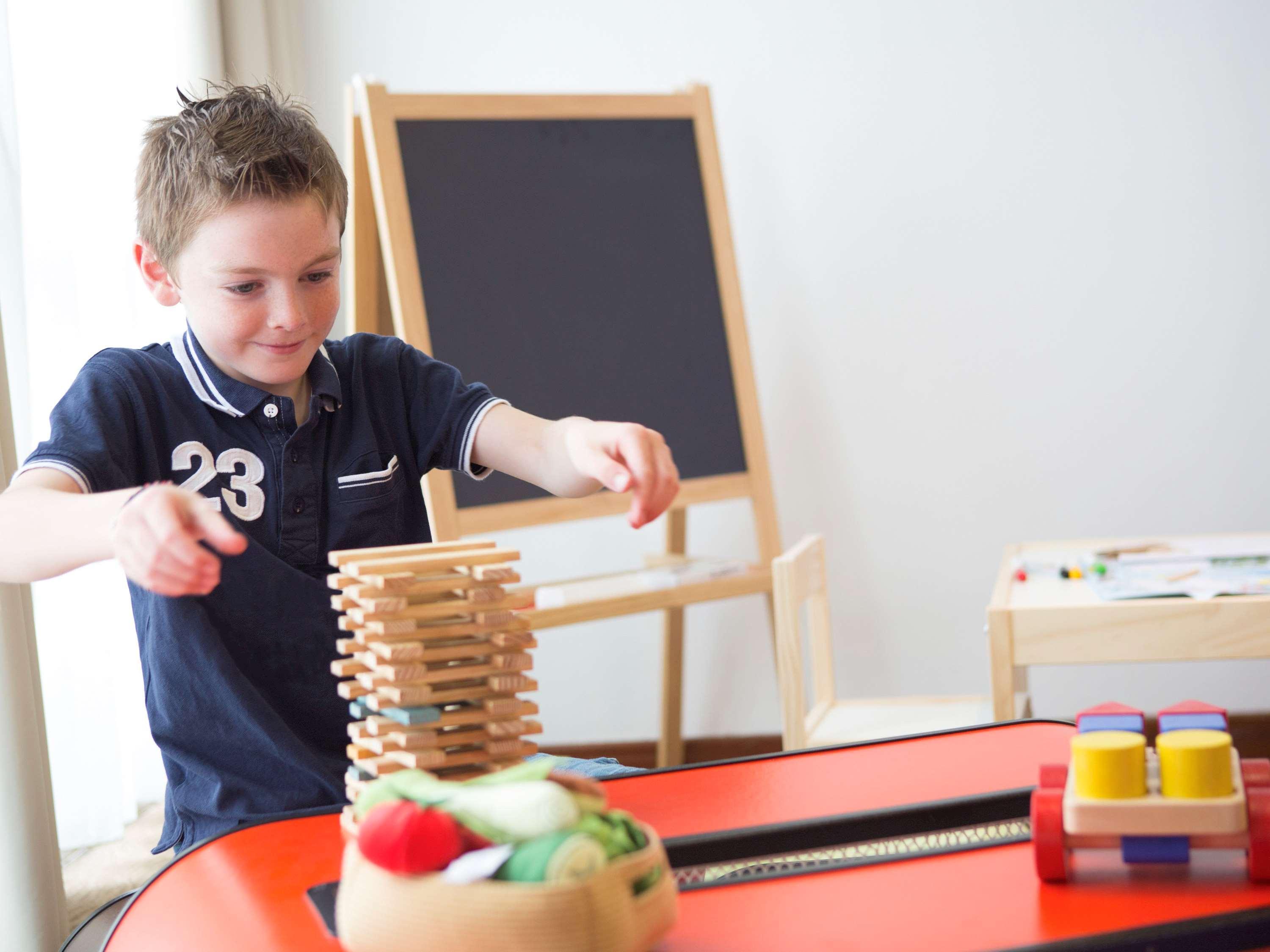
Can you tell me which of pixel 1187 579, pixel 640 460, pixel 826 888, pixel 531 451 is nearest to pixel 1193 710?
pixel 826 888

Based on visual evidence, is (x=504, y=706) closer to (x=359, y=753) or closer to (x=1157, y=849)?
(x=359, y=753)

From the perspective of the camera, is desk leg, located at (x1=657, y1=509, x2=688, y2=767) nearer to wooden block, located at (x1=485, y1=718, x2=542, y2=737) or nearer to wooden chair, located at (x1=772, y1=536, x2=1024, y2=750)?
wooden chair, located at (x1=772, y1=536, x2=1024, y2=750)

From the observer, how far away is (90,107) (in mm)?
2301

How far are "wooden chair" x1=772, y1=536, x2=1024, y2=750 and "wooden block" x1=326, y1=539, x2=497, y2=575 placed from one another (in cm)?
111

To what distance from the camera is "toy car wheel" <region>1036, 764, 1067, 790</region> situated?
2.19 feet

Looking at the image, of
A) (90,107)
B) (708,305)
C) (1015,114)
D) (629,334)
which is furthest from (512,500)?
(1015,114)

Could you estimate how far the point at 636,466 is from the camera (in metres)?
0.82

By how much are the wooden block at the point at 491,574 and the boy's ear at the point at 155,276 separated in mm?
532

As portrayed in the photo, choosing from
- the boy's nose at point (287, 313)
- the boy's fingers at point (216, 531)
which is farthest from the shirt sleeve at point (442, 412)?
the boy's fingers at point (216, 531)

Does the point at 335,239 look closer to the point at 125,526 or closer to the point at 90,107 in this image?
the point at 125,526

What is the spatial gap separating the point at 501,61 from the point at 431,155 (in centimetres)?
71

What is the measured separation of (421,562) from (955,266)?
7.74 feet

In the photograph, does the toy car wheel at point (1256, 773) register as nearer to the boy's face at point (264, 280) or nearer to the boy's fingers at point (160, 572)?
the boy's fingers at point (160, 572)

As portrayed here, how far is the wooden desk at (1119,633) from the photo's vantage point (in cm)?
158
